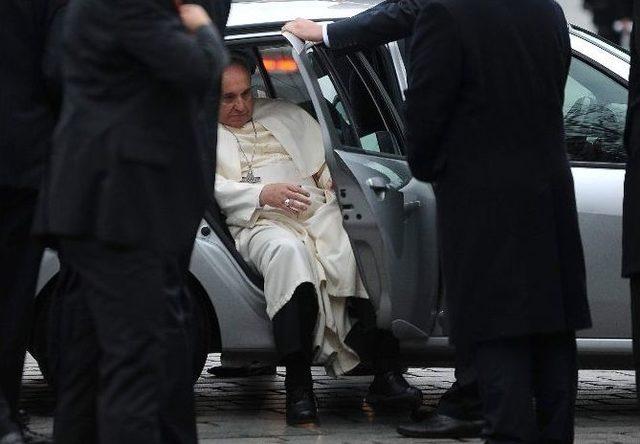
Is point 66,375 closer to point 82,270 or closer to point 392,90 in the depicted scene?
point 82,270

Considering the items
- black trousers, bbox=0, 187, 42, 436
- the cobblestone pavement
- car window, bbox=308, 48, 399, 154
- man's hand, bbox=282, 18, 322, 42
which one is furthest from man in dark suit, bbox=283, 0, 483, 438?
black trousers, bbox=0, 187, 42, 436

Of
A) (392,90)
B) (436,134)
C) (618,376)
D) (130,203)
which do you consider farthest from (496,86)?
(618,376)

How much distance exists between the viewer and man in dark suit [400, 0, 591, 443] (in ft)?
18.0

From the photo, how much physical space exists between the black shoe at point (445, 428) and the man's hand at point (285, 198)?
98 centimetres

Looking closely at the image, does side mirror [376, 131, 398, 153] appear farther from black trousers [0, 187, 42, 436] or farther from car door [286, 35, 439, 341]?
black trousers [0, 187, 42, 436]

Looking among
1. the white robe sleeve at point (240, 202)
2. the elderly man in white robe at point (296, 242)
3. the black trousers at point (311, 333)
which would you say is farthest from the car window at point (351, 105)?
the black trousers at point (311, 333)

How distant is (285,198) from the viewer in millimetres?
7262

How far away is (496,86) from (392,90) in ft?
5.79

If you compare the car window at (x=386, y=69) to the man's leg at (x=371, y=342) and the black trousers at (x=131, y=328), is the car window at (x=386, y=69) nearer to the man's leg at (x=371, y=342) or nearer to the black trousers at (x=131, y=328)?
the man's leg at (x=371, y=342)

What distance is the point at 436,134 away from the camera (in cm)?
558

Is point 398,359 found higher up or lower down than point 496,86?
lower down

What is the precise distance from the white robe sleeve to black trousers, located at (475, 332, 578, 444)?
1895mm

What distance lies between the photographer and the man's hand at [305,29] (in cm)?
693

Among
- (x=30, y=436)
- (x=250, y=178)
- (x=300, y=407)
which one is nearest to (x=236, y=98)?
(x=250, y=178)
